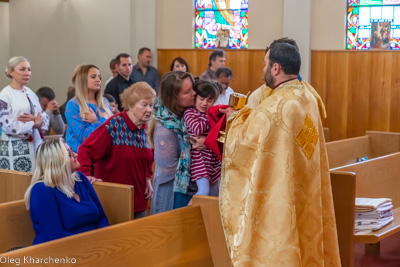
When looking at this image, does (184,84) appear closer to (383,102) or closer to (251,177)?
(251,177)

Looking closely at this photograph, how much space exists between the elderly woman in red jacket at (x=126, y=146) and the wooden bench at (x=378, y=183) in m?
1.51

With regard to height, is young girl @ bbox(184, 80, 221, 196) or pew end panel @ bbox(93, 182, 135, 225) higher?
young girl @ bbox(184, 80, 221, 196)

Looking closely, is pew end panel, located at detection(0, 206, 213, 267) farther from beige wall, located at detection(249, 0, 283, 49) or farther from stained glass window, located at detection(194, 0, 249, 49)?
stained glass window, located at detection(194, 0, 249, 49)

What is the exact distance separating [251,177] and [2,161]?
9.64 ft

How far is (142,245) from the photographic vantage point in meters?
3.69

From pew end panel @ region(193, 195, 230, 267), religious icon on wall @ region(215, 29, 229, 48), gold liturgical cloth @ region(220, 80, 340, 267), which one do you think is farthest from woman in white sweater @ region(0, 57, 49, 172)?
religious icon on wall @ region(215, 29, 229, 48)

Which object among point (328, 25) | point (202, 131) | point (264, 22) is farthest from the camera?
point (264, 22)

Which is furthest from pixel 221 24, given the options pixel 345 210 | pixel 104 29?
pixel 345 210

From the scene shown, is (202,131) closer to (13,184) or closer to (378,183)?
(13,184)

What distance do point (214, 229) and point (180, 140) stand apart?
67cm

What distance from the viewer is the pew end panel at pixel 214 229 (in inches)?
163

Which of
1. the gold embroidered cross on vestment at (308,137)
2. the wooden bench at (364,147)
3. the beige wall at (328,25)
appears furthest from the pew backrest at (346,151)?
the gold embroidered cross on vestment at (308,137)

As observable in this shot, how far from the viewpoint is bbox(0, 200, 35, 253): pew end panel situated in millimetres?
3926

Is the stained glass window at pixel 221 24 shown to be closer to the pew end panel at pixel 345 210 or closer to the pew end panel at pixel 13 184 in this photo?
the pew end panel at pixel 345 210
